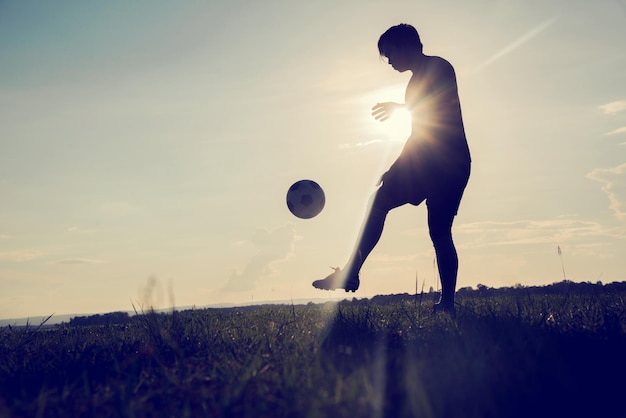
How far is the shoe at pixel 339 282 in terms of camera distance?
655 centimetres

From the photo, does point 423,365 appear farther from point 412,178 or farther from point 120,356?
point 412,178

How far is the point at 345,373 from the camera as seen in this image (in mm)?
3182

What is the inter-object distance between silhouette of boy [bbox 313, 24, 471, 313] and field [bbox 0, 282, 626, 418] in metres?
1.77

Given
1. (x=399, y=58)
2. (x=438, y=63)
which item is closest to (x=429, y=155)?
(x=438, y=63)

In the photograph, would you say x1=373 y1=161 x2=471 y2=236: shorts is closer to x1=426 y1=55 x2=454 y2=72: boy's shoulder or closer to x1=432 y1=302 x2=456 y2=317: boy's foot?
x1=432 y1=302 x2=456 y2=317: boy's foot

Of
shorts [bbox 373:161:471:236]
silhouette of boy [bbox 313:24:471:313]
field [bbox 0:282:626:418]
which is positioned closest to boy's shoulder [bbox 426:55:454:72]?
silhouette of boy [bbox 313:24:471:313]

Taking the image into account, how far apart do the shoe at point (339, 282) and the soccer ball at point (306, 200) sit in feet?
8.37

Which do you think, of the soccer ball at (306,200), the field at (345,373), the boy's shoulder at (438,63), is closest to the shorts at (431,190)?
the boy's shoulder at (438,63)

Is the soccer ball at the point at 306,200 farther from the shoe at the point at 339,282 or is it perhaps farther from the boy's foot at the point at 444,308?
the boy's foot at the point at 444,308

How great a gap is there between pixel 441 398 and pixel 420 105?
13.8 feet

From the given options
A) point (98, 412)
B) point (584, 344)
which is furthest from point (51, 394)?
point (584, 344)

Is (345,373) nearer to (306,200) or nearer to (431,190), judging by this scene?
(431,190)

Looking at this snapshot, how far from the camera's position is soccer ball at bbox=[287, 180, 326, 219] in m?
9.08

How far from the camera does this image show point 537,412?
2771 mm
